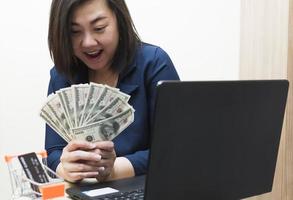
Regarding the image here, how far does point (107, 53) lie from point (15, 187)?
49 centimetres

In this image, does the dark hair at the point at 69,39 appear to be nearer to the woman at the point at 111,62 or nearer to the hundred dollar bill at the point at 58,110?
the woman at the point at 111,62

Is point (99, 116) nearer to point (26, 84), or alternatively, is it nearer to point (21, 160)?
point (21, 160)

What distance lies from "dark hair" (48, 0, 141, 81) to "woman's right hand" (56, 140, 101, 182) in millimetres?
375

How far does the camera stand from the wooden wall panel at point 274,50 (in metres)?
1.66

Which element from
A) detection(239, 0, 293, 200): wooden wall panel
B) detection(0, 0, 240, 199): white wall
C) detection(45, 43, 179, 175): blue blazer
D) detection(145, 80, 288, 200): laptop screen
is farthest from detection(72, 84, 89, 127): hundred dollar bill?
detection(0, 0, 240, 199): white wall

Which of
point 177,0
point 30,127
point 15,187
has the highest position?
point 177,0

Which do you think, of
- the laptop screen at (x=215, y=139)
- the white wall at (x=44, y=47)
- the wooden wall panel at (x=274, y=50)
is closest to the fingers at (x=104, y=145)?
the laptop screen at (x=215, y=139)

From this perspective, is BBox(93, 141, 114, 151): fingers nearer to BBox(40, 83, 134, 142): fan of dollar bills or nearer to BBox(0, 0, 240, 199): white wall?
BBox(40, 83, 134, 142): fan of dollar bills

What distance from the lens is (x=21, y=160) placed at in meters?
0.99

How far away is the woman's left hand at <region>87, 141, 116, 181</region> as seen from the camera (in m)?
1.02

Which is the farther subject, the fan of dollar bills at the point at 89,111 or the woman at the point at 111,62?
the woman at the point at 111,62

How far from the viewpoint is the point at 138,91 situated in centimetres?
132

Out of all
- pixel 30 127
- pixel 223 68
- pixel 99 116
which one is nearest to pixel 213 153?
pixel 99 116

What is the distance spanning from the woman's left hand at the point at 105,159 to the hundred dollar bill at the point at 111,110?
2.4 inches
